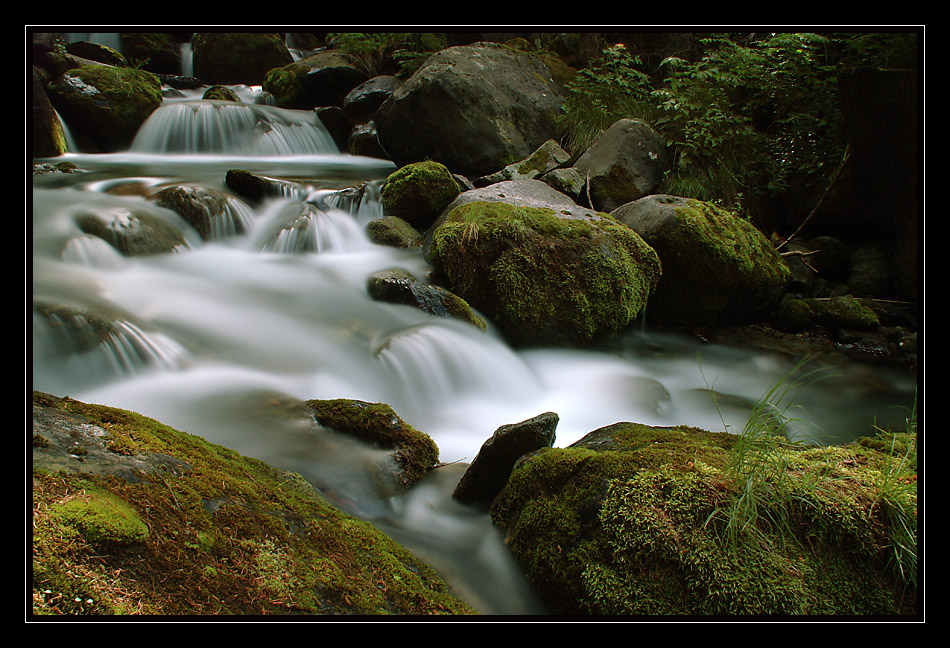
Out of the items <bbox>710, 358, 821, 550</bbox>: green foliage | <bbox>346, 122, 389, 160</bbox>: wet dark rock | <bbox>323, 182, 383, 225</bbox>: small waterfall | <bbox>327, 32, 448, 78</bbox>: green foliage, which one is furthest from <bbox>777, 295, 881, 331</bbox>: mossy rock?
<bbox>327, 32, 448, 78</bbox>: green foliage

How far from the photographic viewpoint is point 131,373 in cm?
356

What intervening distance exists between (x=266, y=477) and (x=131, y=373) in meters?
1.95

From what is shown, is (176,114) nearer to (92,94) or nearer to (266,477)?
(92,94)

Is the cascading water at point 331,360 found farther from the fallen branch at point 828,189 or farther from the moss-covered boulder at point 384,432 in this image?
the fallen branch at point 828,189

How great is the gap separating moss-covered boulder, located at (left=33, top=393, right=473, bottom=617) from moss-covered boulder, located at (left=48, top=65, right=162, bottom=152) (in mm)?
10189

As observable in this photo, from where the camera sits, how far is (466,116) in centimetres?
933

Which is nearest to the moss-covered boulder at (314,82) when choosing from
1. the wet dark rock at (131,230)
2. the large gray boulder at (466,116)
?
the large gray boulder at (466,116)

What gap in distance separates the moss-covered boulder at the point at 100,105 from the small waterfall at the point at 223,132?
9.8 inches

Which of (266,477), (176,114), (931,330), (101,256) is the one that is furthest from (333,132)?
(931,330)

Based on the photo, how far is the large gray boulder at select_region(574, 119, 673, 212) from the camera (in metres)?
8.08

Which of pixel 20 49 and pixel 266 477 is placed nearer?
pixel 20 49

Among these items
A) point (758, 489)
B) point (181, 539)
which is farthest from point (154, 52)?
point (758, 489)

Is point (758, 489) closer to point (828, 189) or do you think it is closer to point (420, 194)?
point (420, 194)

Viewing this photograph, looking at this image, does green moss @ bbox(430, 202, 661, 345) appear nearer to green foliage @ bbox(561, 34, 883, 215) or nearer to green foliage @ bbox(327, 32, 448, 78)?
green foliage @ bbox(561, 34, 883, 215)
